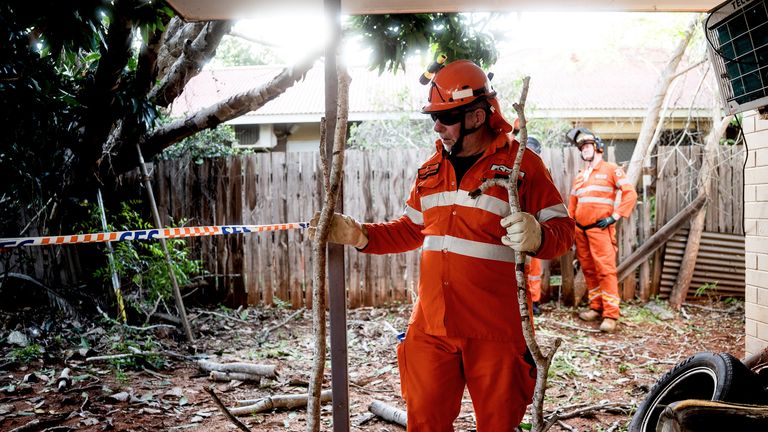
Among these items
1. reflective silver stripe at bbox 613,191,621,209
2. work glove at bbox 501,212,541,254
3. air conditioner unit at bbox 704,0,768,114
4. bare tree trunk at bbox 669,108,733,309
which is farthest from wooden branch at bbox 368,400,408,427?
bare tree trunk at bbox 669,108,733,309

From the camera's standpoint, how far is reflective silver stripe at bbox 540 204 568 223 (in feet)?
7.31

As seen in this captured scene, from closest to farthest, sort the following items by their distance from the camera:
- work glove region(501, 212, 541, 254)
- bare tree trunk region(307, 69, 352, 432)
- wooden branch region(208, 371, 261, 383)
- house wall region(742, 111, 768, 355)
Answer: bare tree trunk region(307, 69, 352, 432), work glove region(501, 212, 541, 254), house wall region(742, 111, 768, 355), wooden branch region(208, 371, 261, 383)

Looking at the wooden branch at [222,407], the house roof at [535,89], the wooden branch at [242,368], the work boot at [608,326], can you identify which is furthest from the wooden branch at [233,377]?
the house roof at [535,89]

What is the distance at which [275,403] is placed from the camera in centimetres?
365

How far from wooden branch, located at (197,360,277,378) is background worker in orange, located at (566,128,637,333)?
4.11 meters

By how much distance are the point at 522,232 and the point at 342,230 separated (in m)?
0.85

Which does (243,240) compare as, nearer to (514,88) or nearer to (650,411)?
(650,411)

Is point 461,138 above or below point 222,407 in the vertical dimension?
above

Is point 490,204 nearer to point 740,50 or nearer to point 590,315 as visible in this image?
point 740,50

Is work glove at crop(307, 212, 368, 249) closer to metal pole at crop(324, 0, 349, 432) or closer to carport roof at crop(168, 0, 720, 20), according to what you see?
metal pole at crop(324, 0, 349, 432)

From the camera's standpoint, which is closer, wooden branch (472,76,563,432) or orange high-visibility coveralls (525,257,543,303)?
wooden branch (472,76,563,432)

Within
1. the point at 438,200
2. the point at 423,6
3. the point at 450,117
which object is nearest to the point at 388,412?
the point at 438,200

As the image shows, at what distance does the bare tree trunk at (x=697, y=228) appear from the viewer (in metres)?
6.41

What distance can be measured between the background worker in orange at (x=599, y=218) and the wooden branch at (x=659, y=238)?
73 centimetres
